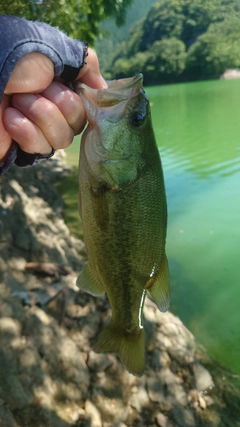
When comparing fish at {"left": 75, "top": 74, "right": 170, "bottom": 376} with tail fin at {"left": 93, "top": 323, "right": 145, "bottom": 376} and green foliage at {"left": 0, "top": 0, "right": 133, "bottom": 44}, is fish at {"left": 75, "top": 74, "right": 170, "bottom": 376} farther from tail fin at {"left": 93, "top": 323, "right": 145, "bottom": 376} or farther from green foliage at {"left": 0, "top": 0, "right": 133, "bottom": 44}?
green foliage at {"left": 0, "top": 0, "right": 133, "bottom": 44}

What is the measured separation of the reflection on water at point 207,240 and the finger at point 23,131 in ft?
12.3

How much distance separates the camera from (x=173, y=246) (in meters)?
6.86

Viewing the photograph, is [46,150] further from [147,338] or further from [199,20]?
[199,20]

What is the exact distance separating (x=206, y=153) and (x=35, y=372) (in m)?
11.0

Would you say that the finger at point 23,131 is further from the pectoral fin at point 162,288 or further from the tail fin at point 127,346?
the tail fin at point 127,346

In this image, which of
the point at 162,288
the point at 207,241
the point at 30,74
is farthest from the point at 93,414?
the point at 207,241

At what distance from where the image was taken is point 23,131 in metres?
1.69

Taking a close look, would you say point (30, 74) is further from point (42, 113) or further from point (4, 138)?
point (4, 138)

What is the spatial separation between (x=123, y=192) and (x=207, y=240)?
539 centimetres

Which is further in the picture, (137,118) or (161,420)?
(161,420)

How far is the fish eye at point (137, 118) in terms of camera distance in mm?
1871

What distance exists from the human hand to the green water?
145 inches

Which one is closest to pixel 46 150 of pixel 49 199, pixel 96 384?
pixel 96 384

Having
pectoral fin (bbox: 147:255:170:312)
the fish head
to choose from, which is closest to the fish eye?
the fish head
